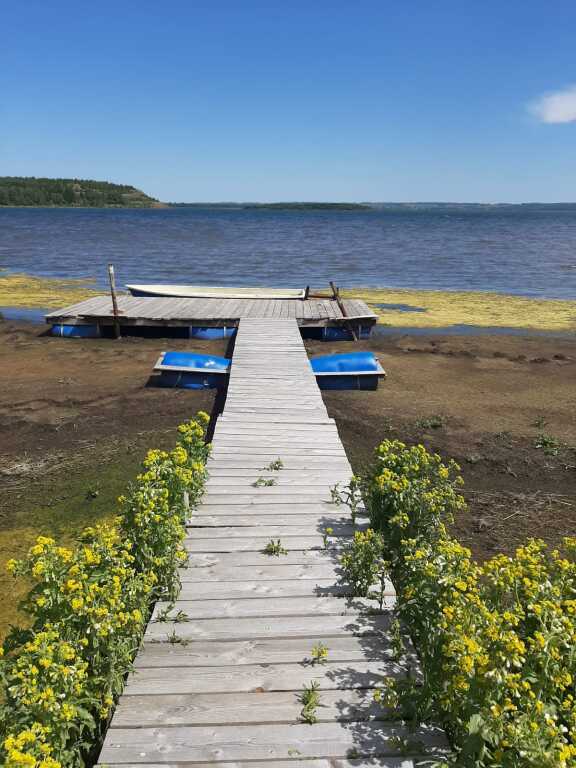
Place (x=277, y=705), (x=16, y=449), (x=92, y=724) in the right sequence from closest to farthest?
(x=92, y=724) < (x=277, y=705) < (x=16, y=449)

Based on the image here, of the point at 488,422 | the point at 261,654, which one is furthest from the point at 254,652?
the point at 488,422

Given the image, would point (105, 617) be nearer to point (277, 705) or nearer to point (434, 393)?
point (277, 705)

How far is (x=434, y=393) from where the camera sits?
13.0m

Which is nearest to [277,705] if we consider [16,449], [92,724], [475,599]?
[92,724]

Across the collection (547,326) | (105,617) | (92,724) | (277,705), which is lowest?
(547,326)

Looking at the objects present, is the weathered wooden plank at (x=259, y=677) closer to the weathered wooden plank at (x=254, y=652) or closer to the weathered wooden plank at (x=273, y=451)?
the weathered wooden plank at (x=254, y=652)

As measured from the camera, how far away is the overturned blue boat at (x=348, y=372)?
1243cm

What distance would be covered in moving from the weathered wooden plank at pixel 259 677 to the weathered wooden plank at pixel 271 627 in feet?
0.99

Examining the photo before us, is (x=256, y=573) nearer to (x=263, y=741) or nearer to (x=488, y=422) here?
(x=263, y=741)

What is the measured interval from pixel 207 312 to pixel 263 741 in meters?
15.4

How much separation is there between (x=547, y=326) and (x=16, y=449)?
65.0ft

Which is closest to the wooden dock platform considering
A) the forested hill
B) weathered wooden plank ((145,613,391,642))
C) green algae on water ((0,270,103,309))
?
green algae on water ((0,270,103,309))

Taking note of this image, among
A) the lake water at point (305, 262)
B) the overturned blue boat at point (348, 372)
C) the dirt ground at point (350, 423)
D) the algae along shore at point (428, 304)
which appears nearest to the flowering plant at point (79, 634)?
the dirt ground at point (350, 423)

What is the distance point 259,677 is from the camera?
3.67m
